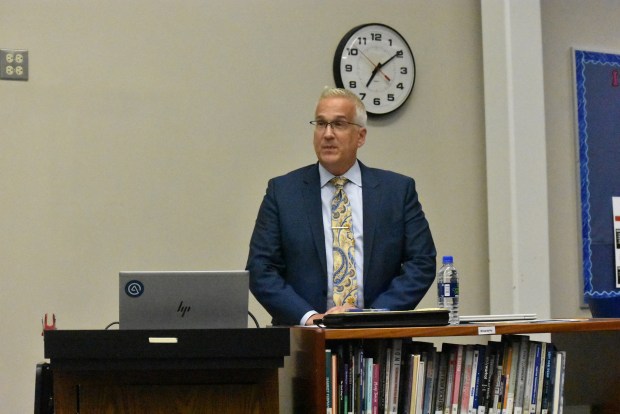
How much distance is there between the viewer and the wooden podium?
7.23ft

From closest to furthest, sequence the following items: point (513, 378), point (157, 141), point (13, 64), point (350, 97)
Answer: point (513, 378) < point (350, 97) < point (13, 64) < point (157, 141)

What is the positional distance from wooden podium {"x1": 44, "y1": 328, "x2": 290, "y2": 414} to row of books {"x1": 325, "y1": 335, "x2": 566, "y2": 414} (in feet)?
0.80

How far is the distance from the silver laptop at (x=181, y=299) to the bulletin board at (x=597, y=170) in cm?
324

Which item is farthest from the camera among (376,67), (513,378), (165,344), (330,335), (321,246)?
(376,67)

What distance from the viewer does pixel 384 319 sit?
2.53 metres

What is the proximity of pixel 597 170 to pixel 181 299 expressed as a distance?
11.4 ft

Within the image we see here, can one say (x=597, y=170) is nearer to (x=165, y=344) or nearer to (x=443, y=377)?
(x=443, y=377)

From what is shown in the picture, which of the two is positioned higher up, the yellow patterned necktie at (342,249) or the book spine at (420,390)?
the yellow patterned necktie at (342,249)

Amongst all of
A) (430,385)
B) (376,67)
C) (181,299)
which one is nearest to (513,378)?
(430,385)

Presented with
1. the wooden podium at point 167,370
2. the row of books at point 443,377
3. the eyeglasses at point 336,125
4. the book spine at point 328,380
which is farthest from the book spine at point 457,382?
the eyeglasses at point 336,125

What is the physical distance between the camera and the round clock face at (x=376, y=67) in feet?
15.2

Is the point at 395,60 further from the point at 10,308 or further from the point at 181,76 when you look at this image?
the point at 10,308

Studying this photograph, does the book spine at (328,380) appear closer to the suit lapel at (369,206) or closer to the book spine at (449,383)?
the book spine at (449,383)

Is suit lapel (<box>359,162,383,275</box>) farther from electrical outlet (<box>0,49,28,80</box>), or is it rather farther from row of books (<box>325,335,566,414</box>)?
electrical outlet (<box>0,49,28,80</box>)
